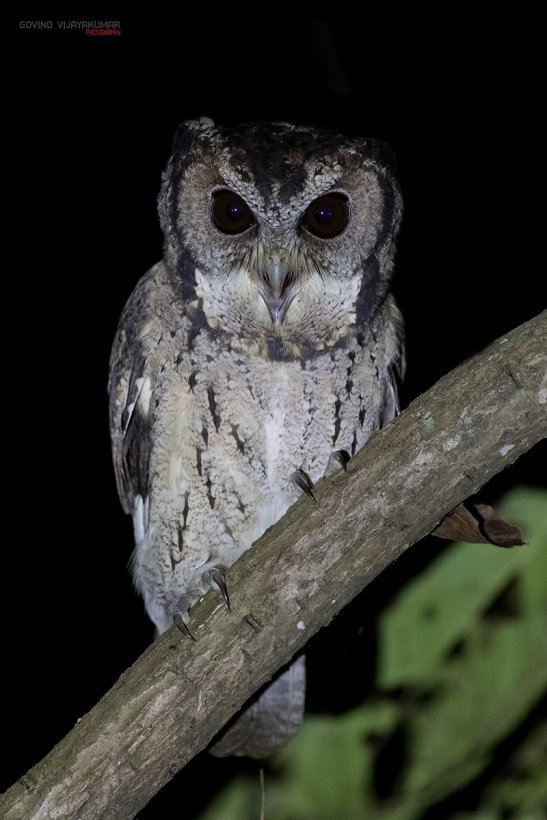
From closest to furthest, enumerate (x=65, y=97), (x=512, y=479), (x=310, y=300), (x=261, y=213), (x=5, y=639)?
(x=261, y=213)
(x=310, y=300)
(x=512, y=479)
(x=65, y=97)
(x=5, y=639)

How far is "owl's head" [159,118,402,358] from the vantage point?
63.5 inches

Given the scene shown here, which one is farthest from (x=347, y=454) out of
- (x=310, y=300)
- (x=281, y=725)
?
(x=281, y=725)

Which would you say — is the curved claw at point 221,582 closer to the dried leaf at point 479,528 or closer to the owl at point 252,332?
the owl at point 252,332

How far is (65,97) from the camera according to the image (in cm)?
259

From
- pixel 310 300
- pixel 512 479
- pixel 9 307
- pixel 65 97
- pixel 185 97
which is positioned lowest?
pixel 512 479

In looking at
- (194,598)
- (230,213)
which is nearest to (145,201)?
(230,213)

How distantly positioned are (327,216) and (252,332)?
0.99 feet

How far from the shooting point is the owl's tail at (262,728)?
7.20ft

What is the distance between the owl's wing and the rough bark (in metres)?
0.60

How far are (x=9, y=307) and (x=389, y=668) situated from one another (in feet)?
5.74

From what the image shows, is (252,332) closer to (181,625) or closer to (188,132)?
(188,132)

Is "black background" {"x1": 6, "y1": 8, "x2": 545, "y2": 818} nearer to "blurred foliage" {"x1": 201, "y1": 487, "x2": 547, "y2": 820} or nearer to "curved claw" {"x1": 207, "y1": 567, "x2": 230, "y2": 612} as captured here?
"blurred foliage" {"x1": 201, "y1": 487, "x2": 547, "y2": 820}

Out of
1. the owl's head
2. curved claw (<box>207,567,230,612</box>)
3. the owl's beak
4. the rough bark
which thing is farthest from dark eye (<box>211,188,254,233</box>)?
curved claw (<box>207,567,230,612</box>)

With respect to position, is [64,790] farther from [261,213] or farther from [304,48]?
[304,48]
